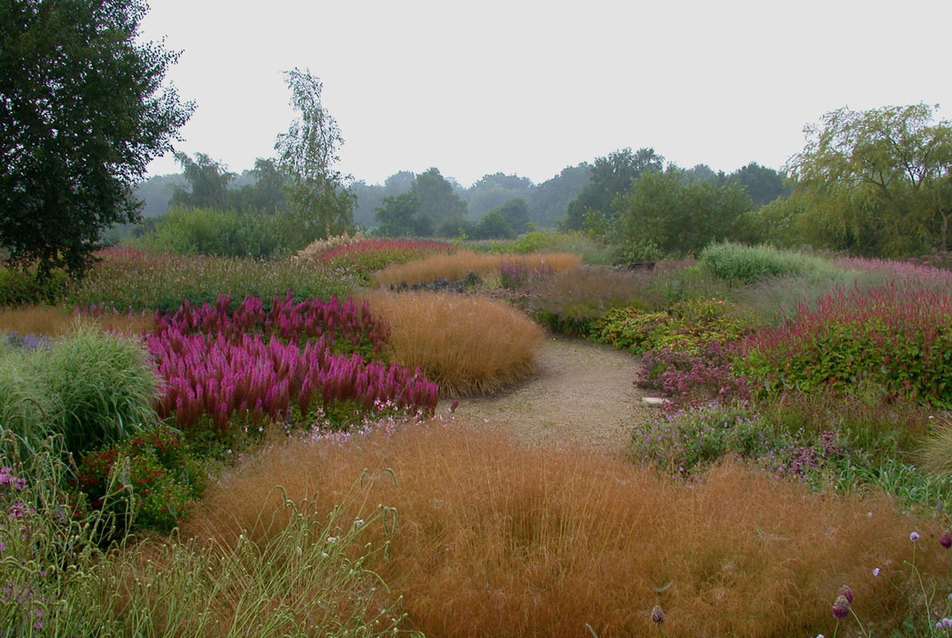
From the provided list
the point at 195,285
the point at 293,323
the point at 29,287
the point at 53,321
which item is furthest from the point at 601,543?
the point at 29,287

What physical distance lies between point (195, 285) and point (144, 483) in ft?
20.7

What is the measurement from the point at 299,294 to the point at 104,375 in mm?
5483

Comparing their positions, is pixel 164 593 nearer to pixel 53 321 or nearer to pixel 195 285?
pixel 53 321

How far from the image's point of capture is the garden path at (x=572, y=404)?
17.3 feet

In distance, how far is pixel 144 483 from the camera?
286 cm

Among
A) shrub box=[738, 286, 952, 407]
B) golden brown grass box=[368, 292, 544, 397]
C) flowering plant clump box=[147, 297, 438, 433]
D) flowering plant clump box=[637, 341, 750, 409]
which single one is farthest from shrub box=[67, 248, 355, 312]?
shrub box=[738, 286, 952, 407]

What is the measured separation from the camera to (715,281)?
1197 centimetres

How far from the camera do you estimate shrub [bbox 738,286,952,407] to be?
197 inches

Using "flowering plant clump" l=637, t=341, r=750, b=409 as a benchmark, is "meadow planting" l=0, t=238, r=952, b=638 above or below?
above

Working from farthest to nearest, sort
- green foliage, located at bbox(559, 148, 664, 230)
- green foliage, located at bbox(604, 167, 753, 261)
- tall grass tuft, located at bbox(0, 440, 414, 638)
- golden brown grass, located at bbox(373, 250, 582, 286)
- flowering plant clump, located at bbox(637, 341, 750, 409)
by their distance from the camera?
green foliage, located at bbox(559, 148, 664, 230)
green foliage, located at bbox(604, 167, 753, 261)
golden brown grass, located at bbox(373, 250, 582, 286)
flowering plant clump, located at bbox(637, 341, 750, 409)
tall grass tuft, located at bbox(0, 440, 414, 638)

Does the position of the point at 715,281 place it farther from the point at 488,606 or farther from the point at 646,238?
the point at 488,606

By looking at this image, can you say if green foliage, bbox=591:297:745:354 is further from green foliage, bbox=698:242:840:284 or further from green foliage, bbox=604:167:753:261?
green foliage, bbox=604:167:753:261

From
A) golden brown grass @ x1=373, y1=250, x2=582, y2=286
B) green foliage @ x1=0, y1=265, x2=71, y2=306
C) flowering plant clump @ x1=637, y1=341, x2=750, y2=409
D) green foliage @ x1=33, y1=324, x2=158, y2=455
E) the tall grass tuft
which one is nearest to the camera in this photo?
the tall grass tuft

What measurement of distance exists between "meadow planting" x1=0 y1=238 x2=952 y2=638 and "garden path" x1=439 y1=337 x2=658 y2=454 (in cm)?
35
